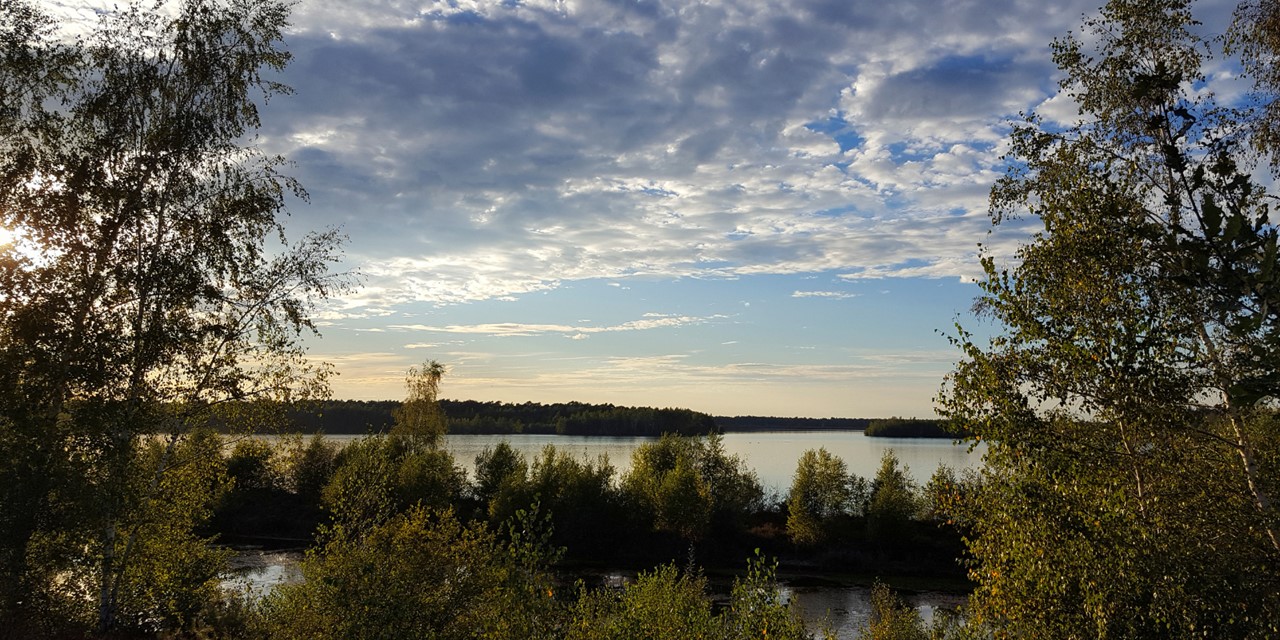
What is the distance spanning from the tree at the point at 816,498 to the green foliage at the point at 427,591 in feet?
173

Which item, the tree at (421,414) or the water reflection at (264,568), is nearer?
the water reflection at (264,568)

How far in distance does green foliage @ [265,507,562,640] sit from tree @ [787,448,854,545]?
5268 centimetres

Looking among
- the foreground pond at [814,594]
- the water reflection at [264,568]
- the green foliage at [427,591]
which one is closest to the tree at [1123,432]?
the green foliage at [427,591]

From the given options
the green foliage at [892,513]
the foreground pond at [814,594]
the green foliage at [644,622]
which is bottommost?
the foreground pond at [814,594]

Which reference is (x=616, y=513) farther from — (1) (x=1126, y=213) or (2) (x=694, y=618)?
(1) (x=1126, y=213)

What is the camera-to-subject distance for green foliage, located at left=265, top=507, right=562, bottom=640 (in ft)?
40.7

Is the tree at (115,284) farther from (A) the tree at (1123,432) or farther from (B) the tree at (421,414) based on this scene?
(B) the tree at (421,414)

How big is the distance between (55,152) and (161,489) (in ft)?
31.3

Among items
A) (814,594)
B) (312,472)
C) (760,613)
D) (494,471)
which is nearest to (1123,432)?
(760,613)

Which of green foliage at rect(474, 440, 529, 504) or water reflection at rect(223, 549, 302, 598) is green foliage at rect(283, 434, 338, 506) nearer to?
water reflection at rect(223, 549, 302, 598)

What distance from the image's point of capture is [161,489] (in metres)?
20.2

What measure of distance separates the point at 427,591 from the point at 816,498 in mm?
58771

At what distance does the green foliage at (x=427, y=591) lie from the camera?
40.7 ft

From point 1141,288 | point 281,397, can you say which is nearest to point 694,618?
point 1141,288
